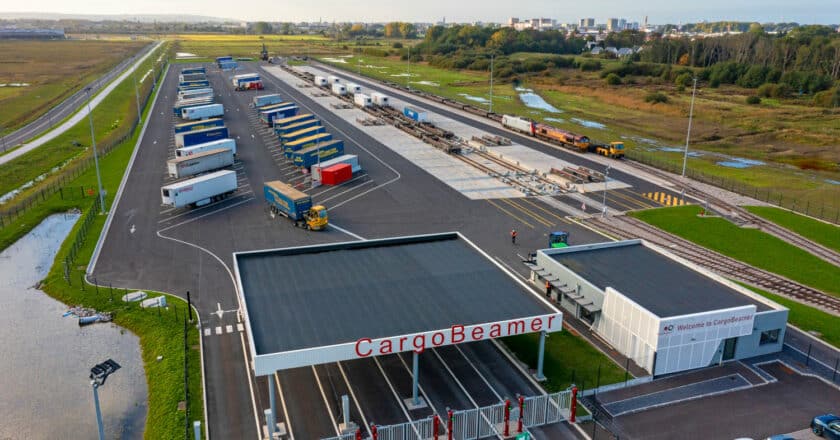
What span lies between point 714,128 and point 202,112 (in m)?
109

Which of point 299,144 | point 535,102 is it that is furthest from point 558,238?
point 535,102

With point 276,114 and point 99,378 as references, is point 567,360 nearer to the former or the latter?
point 99,378

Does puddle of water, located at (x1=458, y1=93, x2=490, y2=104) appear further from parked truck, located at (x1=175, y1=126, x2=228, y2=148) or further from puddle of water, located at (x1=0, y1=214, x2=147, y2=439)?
puddle of water, located at (x1=0, y1=214, x2=147, y2=439)

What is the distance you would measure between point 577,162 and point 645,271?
4974cm

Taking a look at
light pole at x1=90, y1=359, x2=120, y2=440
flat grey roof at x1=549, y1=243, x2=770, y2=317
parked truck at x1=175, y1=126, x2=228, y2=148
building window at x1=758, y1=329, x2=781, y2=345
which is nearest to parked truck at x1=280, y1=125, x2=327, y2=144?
parked truck at x1=175, y1=126, x2=228, y2=148

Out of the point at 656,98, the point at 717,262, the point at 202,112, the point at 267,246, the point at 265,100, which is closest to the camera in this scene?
the point at 717,262

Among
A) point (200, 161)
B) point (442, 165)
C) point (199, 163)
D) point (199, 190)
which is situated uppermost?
point (200, 161)

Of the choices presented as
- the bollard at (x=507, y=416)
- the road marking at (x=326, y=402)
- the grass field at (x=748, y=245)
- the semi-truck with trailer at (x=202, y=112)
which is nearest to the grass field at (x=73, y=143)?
the semi-truck with trailer at (x=202, y=112)

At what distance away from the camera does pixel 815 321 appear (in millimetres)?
44406

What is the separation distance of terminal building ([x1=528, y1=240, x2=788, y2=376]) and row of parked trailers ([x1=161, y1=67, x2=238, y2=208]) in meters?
41.9

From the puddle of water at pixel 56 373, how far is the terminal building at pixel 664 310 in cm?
3042

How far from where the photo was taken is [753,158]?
10269cm

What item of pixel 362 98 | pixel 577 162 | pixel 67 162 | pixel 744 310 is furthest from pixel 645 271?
pixel 362 98

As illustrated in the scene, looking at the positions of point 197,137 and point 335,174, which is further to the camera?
point 197,137
